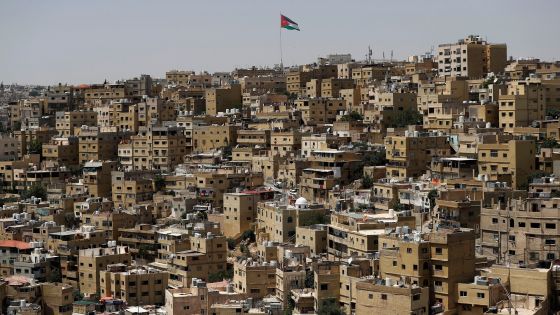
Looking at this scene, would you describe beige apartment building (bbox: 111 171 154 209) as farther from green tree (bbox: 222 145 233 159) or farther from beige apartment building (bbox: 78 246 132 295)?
beige apartment building (bbox: 78 246 132 295)

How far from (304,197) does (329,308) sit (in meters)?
11.8

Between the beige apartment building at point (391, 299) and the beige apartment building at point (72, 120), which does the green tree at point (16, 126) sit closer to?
the beige apartment building at point (72, 120)

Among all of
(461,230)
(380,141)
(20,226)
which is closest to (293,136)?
(380,141)

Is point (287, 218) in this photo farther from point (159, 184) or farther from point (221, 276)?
point (159, 184)

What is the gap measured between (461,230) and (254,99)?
30.6 meters

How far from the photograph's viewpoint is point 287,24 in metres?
53.7

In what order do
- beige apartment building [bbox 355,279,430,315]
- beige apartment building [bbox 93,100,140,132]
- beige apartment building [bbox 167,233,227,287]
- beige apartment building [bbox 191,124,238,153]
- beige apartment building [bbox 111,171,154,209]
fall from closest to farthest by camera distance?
1. beige apartment building [bbox 355,279,430,315]
2. beige apartment building [bbox 167,233,227,287]
3. beige apartment building [bbox 111,171,154,209]
4. beige apartment building [bbox 191,124,238,153]
5. beige apartment building [bbox 93,100,140,132]

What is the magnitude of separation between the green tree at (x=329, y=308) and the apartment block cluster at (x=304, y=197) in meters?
0.05

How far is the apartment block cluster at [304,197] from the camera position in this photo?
86.4 feet

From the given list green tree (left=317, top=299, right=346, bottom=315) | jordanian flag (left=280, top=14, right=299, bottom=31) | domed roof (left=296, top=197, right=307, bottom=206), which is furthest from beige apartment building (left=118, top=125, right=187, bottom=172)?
green tree (left=317, top=299, right=346, bottom=315)

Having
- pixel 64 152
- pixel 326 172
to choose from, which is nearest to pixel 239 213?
pixel 326 172

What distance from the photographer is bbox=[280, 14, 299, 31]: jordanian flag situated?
53.5 meters

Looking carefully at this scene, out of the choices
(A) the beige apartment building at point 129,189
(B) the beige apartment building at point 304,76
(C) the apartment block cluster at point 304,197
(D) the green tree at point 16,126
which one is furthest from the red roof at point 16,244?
(B) the beige apartment building at point 304,76

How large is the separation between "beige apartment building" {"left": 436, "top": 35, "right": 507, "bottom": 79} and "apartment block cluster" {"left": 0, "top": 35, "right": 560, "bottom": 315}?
0.08 m
